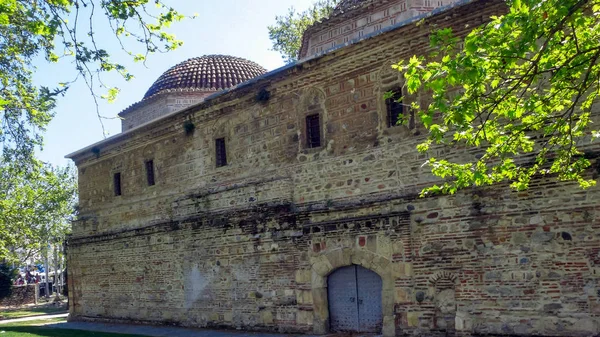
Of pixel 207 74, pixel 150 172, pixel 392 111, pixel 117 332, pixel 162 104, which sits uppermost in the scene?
pixel 207 74

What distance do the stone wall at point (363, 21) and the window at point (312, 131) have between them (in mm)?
1656

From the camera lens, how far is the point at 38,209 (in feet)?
96.6

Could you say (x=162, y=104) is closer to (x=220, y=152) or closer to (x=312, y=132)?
(x=220, y=152)

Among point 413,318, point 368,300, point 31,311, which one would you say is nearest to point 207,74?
point 368,300

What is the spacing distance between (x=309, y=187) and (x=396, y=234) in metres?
2.14

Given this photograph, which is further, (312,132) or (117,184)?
(117,184)

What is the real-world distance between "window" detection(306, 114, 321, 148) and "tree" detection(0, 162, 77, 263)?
14.2 m

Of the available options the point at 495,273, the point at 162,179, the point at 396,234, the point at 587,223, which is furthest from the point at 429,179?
the point at 162,179

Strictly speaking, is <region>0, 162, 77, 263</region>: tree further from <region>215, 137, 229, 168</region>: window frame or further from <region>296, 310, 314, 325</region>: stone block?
<region>296, 310, 314, 325</region>: stone block

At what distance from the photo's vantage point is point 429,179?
9.40 metres

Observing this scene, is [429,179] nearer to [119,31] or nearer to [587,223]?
[587,223]

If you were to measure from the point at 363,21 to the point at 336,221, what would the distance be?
5.20 meters

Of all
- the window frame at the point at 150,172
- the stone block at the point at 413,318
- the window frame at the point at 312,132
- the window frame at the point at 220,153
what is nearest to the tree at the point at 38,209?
the window frame at the point at 150,172

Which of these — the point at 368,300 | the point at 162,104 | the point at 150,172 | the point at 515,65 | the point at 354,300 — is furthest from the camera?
the point at 162,104
